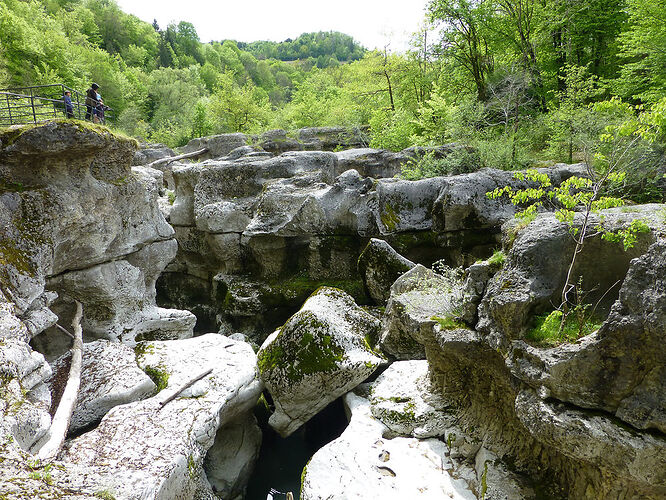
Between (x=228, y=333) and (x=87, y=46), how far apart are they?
153 feet

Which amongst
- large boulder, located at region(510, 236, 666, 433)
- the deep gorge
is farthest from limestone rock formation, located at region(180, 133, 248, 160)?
large boulder, located at region(510, 236, 666, 433)

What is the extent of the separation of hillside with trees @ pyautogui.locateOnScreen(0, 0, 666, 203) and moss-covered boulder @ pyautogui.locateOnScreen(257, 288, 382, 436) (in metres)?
5.89

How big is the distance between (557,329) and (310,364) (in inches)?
180

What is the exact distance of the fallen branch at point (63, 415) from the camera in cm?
503

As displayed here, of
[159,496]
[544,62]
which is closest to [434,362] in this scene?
[159,496]

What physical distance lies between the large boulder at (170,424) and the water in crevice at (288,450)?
1.92 metres

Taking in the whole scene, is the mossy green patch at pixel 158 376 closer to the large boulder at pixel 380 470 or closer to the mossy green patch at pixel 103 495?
the large boulder at pixel 380 470

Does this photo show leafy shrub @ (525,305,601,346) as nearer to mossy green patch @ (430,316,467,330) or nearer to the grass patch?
the grass patch

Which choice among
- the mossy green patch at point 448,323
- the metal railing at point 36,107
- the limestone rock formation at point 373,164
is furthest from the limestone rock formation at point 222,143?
the mossy green patch at point 448,323

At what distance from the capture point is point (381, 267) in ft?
33.7

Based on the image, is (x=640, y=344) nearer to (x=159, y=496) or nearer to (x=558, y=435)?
(x=558, y=435)

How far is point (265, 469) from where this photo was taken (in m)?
9.51

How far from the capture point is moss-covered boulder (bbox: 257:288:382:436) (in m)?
7.55

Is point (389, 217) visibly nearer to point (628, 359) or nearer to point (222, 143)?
point (628, 359)
